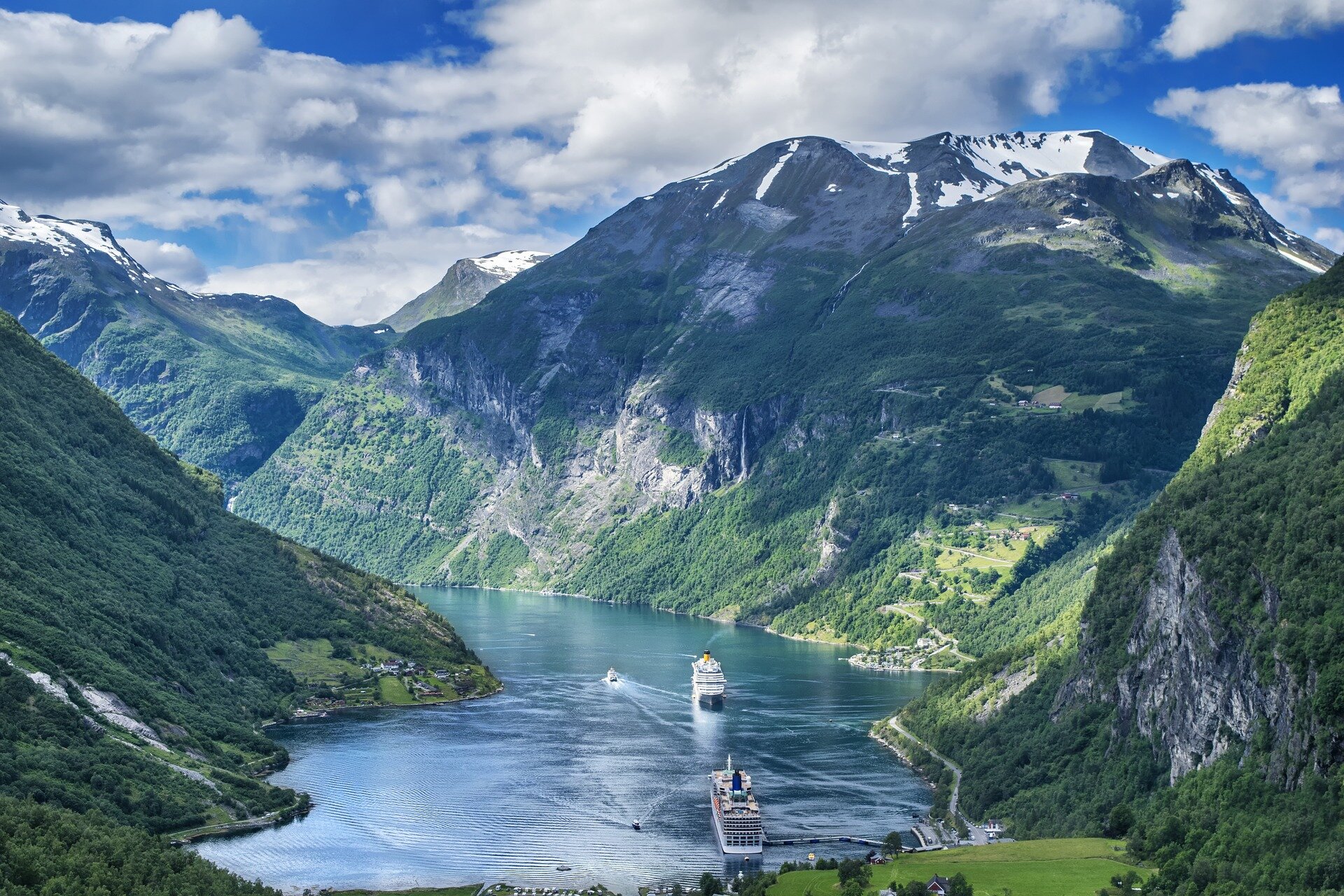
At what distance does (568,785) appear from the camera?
129 metres

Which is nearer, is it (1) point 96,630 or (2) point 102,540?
(1) point 96,630

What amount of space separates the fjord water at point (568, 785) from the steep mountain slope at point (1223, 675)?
13980mm

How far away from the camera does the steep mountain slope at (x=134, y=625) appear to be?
4279 inches

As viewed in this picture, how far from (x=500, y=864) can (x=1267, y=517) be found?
2287 inches

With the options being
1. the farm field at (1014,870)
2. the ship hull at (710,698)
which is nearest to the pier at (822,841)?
the farm field at (1014,870)

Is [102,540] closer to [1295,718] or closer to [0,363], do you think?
[0,363]

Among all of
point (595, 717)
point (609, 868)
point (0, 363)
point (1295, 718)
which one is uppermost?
point (0, 363)

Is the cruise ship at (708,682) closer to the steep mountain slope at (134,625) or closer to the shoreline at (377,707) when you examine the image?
the shoreline at (377,707)

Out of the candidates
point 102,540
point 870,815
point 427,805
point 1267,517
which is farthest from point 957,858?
point 102,540

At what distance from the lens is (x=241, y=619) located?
172125 mm

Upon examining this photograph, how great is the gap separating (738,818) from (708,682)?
2611 inches

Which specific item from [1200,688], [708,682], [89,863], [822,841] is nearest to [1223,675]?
[1200,688]

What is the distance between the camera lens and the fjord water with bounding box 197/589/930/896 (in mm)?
105188

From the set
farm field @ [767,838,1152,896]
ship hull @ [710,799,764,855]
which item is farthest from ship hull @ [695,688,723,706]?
farm field @ [767,838,1152,896]
